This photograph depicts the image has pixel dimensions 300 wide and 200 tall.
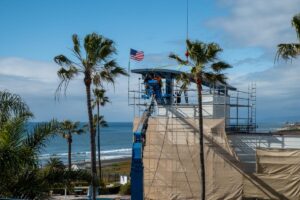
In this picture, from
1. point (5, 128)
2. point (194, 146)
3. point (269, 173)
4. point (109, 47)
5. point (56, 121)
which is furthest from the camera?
point (194, 146)

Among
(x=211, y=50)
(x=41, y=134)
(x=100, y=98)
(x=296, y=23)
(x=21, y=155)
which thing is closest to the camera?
(x=21, y=155)

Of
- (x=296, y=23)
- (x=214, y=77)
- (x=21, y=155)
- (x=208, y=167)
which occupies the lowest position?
(x=208, y=167)

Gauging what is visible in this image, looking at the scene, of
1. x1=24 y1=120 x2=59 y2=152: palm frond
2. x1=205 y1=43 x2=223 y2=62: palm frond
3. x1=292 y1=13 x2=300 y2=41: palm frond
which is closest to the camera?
x1=24 y1=120 x2=59 y2=152: palm frond

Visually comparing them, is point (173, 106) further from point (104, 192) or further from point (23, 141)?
point (23, 141)

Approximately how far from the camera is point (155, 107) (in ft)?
93.7

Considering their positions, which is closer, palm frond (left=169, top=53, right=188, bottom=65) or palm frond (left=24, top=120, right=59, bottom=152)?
palm frond (left=24, top=120, right=59, bottom=152)

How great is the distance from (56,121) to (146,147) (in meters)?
16.4

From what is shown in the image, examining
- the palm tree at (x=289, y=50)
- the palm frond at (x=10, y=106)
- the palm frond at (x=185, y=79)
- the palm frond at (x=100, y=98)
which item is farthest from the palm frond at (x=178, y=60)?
the palm frond at (x=100, y=98)

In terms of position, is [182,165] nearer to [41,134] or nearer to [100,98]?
[41,134]

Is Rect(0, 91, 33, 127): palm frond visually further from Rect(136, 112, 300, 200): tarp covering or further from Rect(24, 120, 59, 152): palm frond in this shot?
Rect(136, 112, 300, 200): tarp covering

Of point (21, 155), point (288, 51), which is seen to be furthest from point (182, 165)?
point (21, 155)

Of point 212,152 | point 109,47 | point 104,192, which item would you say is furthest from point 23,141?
point 104,192

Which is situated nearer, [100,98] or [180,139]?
[180,139]

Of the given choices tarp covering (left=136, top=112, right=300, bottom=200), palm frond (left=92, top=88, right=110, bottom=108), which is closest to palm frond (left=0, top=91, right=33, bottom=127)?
tarp covering (left=136, top=112, right=300, bottom=200)
